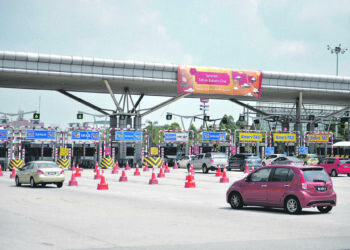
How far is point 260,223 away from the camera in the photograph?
1330 centimetres

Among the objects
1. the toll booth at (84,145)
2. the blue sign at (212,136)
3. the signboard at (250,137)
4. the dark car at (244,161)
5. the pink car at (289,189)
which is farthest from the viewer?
the blue sign at (212,136)

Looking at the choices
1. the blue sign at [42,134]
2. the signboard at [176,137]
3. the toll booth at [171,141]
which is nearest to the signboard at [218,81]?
the toll booth at [171,141]

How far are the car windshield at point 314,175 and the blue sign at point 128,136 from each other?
3934cm

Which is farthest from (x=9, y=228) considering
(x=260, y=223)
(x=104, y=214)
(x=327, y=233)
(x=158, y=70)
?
(x=158, y=70)

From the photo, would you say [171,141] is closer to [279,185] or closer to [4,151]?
[4,151]

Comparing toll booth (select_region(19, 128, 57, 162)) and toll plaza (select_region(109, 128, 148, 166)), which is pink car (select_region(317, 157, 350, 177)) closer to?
toll plaza (select_region(109, 128, 148, 166))

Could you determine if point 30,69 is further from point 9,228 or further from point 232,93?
point 9,228

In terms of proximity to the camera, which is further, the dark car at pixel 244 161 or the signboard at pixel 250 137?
the signboard at pixel 250 137

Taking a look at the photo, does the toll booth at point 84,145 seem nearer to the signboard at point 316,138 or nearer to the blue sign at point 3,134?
the blue sign at point 3,134

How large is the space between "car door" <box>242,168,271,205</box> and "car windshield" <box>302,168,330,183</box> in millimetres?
1226

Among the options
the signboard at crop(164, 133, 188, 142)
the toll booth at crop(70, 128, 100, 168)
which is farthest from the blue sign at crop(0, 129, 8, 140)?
the signboard at crop(164, 133, 188, 142)

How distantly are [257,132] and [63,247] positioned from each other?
57677mm

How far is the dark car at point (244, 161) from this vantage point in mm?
46875

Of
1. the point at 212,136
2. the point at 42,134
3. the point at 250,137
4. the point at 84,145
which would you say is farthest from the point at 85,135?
the point at 250,137
